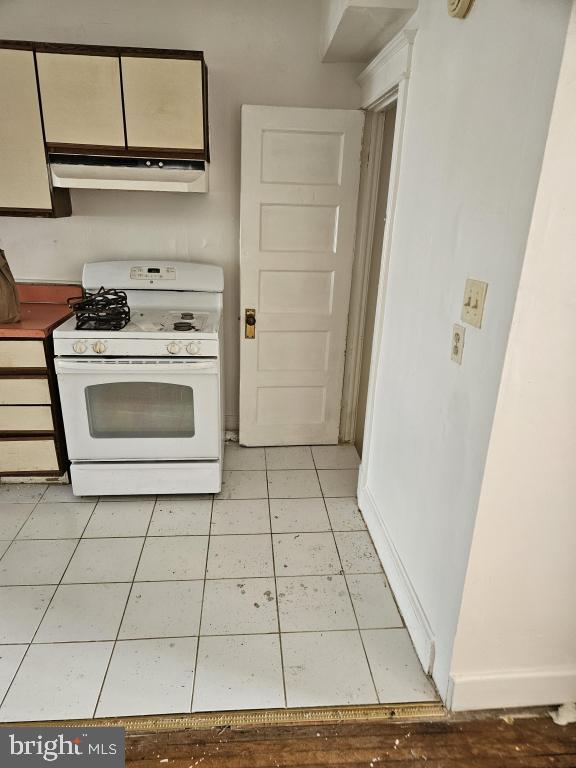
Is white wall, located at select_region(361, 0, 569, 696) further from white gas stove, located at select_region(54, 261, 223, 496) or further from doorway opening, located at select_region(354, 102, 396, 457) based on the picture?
white gas stove, located at select_region(54, 261, 223, 496)

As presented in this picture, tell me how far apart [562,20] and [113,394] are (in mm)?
2092

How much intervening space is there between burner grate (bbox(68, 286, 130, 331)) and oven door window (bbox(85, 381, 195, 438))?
28 centimetres

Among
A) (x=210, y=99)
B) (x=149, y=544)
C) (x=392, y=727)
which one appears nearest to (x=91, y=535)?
(x=149, y=544)

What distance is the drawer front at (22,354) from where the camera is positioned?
7.56 ft

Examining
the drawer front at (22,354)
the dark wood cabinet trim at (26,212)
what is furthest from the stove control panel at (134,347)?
the dark wood cabinet trim at (26,212)

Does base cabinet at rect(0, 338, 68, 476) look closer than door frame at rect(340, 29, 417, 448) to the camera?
No

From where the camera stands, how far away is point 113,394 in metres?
2.35

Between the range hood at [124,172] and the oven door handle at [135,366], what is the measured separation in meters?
0.86

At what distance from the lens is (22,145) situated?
229 centimetres

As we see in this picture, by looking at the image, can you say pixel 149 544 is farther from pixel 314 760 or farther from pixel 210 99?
pixel 210 99

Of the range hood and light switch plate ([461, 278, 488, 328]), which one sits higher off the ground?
the range hood

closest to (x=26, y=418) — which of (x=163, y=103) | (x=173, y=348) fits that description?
(x=173, y=348)

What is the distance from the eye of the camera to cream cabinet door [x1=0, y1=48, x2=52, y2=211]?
219cm

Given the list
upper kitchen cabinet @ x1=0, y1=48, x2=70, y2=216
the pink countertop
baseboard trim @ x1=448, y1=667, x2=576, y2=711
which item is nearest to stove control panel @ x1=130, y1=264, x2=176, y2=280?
the pink countertop
